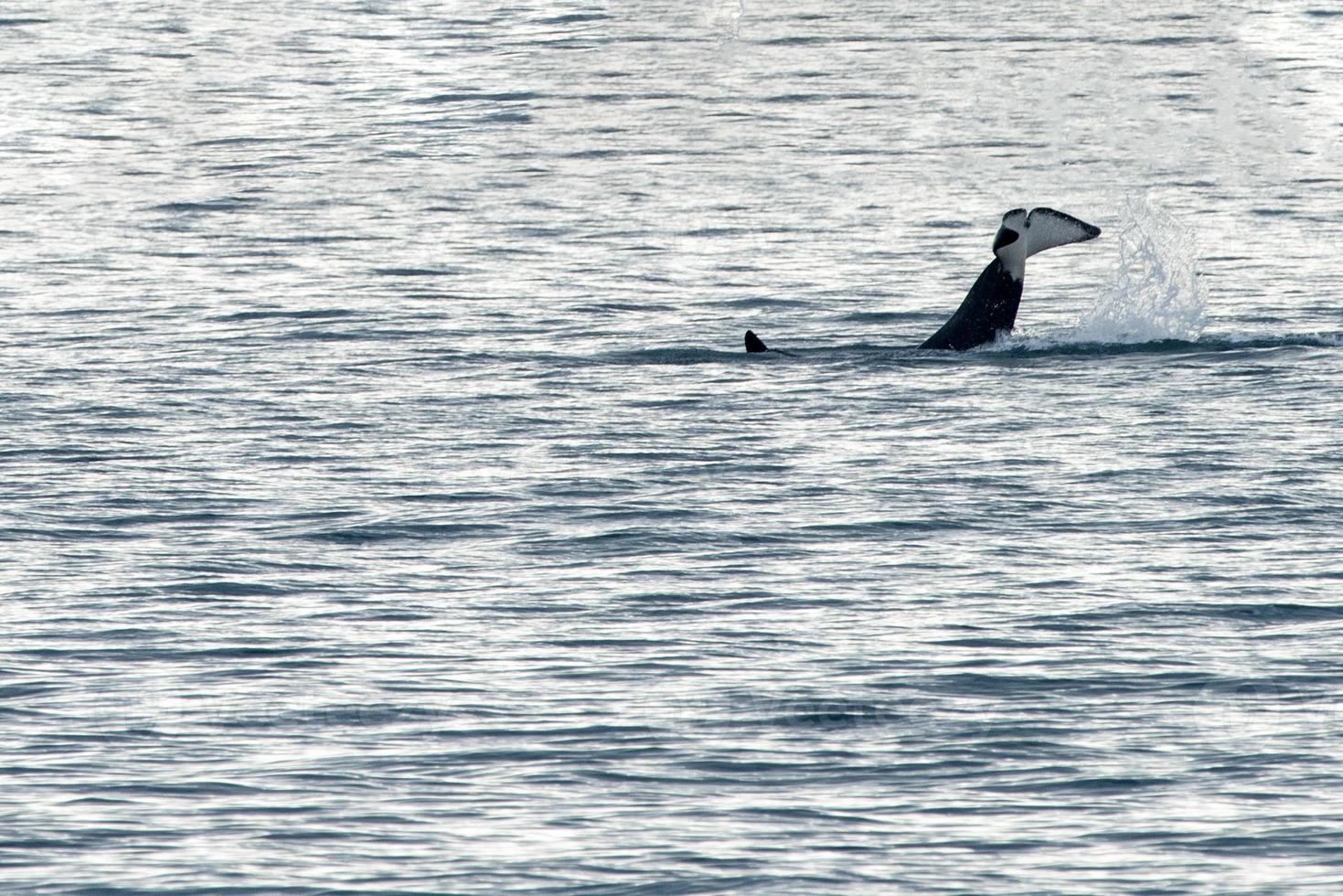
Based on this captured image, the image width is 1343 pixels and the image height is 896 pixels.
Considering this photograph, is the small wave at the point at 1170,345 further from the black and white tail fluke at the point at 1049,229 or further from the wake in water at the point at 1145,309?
the black and white tail fluke at the point at 1049,229

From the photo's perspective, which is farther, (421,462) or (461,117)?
(461,117)

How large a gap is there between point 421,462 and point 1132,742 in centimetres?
887

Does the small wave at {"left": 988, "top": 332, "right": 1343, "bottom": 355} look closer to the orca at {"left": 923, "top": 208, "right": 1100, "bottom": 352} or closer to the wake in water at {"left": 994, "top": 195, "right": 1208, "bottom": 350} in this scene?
the wake in water at {"left": 994, "top": 195, "right": 1208, "bottom": 350}

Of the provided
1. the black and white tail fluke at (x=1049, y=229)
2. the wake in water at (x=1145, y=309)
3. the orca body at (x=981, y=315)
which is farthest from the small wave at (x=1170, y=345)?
the black and white tail fluke at (x=1049, y=229)

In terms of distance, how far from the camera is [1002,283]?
83.4ft

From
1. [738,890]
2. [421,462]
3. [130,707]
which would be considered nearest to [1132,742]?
[738,890]

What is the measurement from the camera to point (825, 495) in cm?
1923

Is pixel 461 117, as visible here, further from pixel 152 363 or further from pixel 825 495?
pixel 825 495

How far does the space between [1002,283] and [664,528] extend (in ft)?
26.5

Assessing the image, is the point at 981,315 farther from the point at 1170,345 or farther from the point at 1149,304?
the point at 1149,304

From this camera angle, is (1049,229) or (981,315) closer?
(1049,229)

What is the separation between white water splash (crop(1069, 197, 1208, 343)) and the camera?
26406 millimetres

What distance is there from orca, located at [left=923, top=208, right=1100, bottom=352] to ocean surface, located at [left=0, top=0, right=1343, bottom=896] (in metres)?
0.30

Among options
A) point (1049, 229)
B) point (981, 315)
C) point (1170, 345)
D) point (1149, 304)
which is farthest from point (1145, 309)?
point (981, 315)
